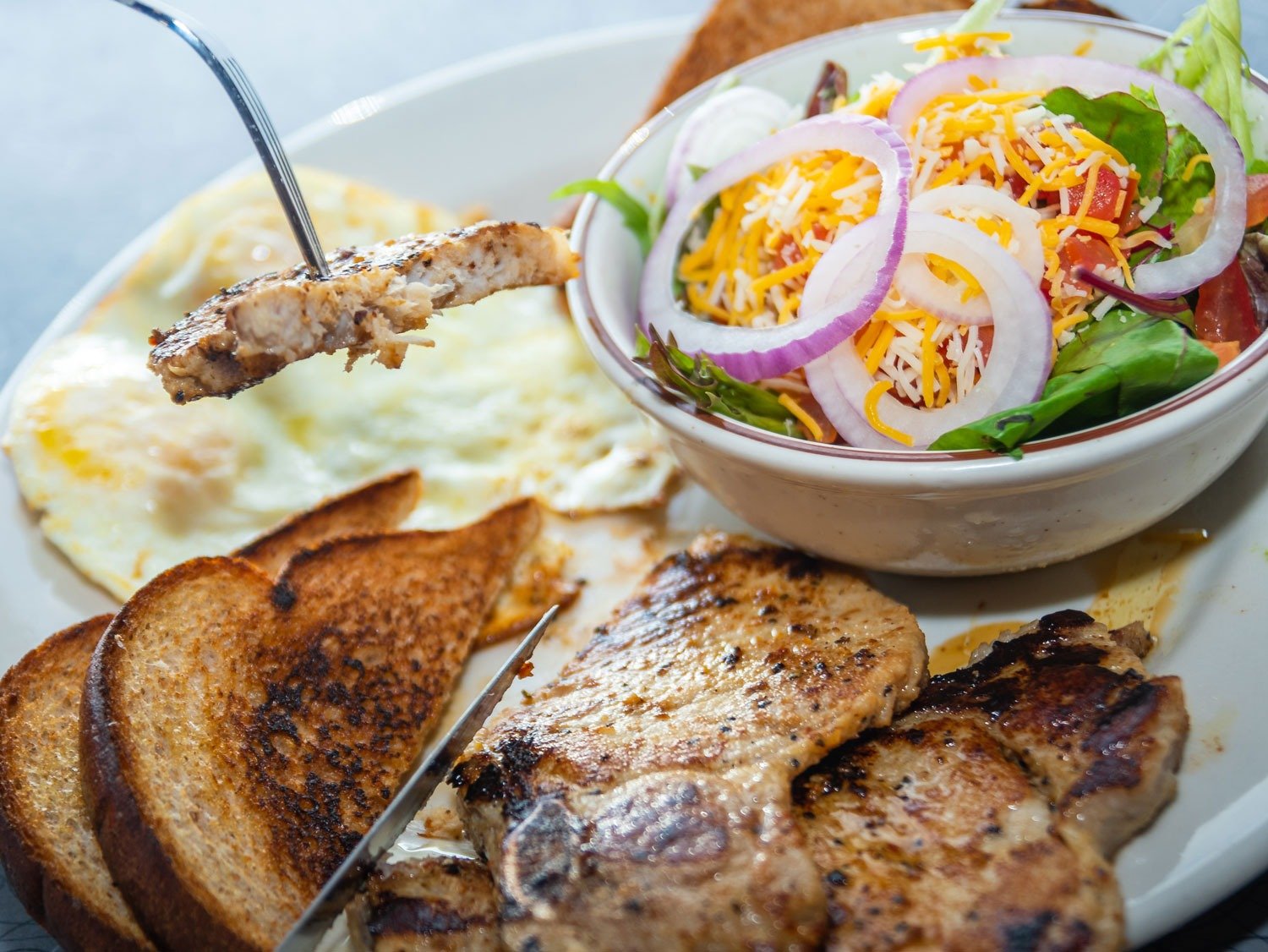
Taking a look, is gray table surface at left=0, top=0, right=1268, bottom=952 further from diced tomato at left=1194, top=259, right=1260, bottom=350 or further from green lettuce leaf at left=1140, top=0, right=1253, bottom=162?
diced tomato at left=1194, top=259, right=1260, bottom=350

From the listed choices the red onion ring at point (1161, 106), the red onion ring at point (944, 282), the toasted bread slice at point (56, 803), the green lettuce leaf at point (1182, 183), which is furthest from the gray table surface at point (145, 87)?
the red onion ring at point (944, 282)

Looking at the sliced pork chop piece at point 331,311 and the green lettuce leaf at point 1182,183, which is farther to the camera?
the green lettuce leaf at point 1182,183

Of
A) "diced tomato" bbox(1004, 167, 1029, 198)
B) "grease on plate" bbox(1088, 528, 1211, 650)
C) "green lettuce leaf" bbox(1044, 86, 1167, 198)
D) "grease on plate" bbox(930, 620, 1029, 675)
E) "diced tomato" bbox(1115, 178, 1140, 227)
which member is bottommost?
"grease on plate" bbox(930, 620, 1029, 675)

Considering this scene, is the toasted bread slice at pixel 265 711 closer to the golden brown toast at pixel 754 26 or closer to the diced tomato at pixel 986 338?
the diced tomato at pixel 986 338

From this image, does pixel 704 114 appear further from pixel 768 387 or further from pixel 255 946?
pixel 255 946

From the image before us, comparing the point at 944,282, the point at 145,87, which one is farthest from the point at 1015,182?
the point at 145,87

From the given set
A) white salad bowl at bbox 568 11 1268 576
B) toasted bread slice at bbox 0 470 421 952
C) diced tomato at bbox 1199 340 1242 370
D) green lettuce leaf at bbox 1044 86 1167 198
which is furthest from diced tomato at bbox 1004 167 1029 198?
toasted bread slice at bbox 0 470 421 952
